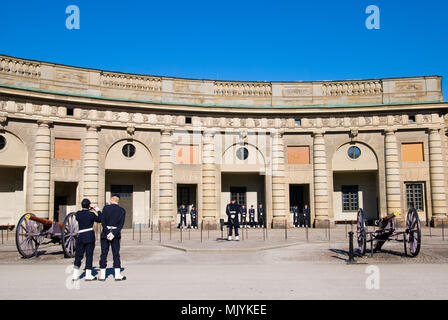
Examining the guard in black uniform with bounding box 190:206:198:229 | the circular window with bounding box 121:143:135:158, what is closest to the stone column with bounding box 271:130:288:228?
the guard in black uniform with bounding box 190:206:198:229

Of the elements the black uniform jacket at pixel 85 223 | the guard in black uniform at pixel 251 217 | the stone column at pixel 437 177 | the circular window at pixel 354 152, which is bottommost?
the guard in black uniform at pixel 251 217

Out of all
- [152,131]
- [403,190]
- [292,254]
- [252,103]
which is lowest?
[292,254]

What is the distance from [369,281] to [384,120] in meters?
21.6

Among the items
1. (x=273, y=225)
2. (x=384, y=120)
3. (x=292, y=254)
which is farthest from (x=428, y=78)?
(x=292, y=254)

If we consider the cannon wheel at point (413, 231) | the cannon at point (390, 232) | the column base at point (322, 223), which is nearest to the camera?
the cannon wheel at point (413, 231)

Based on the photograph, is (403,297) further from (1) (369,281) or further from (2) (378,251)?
(2) (378,251)

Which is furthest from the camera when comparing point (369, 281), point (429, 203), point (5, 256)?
point (429, 203)

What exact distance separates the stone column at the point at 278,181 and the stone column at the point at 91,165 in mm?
11168

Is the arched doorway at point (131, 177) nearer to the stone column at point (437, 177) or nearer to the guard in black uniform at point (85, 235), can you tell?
the guard in black uniform at point (85, 235)

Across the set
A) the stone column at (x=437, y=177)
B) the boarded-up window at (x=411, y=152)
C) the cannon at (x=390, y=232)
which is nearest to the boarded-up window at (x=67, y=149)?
the cannon at (x=390, y=232)

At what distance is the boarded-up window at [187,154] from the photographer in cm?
2877

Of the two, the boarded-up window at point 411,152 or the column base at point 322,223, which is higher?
the boarded-up window at point 411,152

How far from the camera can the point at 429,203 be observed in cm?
2847
